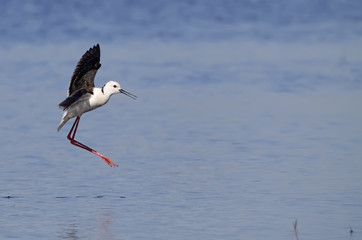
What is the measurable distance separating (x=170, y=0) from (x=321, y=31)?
5.23m

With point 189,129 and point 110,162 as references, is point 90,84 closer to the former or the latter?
point 110,162

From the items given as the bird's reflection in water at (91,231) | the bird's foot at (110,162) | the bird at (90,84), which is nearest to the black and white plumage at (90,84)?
the bird at (90,84)

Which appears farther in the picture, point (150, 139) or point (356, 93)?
point (356, 93)

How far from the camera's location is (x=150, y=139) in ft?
41.3

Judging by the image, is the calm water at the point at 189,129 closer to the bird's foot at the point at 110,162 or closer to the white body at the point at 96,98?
the bird's foot at the point at 110,162

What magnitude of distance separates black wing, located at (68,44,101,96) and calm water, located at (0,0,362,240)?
2.85 ft

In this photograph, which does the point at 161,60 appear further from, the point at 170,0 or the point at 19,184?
the point at 19,184

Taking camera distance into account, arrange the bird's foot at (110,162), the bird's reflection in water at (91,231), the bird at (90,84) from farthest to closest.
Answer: the bird at (90,84) → the bird's foot at (110,162) → the bird's reflection in water at (91,231)

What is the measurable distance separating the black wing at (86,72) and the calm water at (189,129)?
87 centimetres

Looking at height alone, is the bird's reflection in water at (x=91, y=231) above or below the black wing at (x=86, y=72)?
below

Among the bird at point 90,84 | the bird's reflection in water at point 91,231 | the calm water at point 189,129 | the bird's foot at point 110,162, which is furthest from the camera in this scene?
the bird at point 90,84

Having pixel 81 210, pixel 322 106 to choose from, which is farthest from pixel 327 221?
pixel 322 106

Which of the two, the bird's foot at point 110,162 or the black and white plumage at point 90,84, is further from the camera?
the black and white plumage at point 90,84

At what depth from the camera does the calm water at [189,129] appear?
8.88 meters
